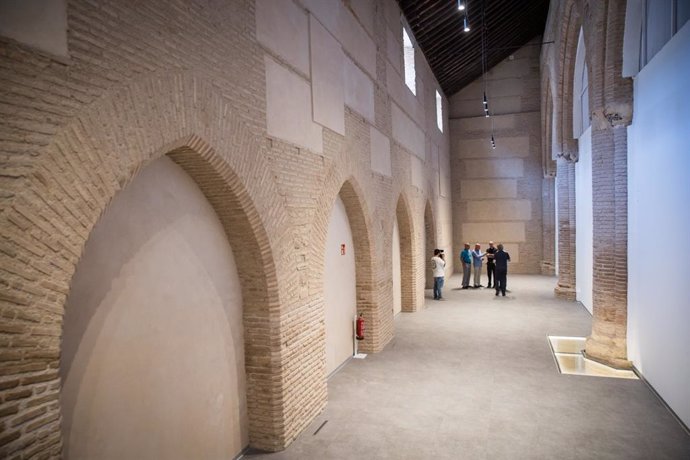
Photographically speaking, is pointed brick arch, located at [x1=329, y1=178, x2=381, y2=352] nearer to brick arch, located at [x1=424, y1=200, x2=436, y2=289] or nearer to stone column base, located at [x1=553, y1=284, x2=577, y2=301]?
brick arch, located at [x1=424, y1=200, x2=436, y2=289]

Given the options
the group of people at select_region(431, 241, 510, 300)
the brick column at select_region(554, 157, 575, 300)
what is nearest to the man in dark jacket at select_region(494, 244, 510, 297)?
the group of people at select_region(431, 241, 510, 300)

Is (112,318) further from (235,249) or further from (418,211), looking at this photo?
(418,211)

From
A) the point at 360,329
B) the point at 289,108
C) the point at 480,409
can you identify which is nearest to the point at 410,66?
the point at 360,329

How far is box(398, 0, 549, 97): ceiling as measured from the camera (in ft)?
38.8

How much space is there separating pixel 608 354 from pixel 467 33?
9.75 m

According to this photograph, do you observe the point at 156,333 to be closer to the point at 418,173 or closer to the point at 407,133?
the point at 407,133

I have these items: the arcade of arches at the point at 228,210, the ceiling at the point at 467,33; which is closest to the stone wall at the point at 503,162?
the ceiling at the point at 467,33

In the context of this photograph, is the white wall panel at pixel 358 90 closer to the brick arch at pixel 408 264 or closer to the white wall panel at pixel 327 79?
the white wall panel at pixel 327 79

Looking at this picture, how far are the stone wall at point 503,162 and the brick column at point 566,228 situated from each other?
5959 mm

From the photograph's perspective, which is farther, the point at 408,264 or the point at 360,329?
the point at 408,264

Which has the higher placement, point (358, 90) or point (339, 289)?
point (358, 90)

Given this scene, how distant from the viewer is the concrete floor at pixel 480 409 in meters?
4.95

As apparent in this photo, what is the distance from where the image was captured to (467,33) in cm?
1375

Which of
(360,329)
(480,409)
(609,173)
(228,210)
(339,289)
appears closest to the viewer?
(228,210)
